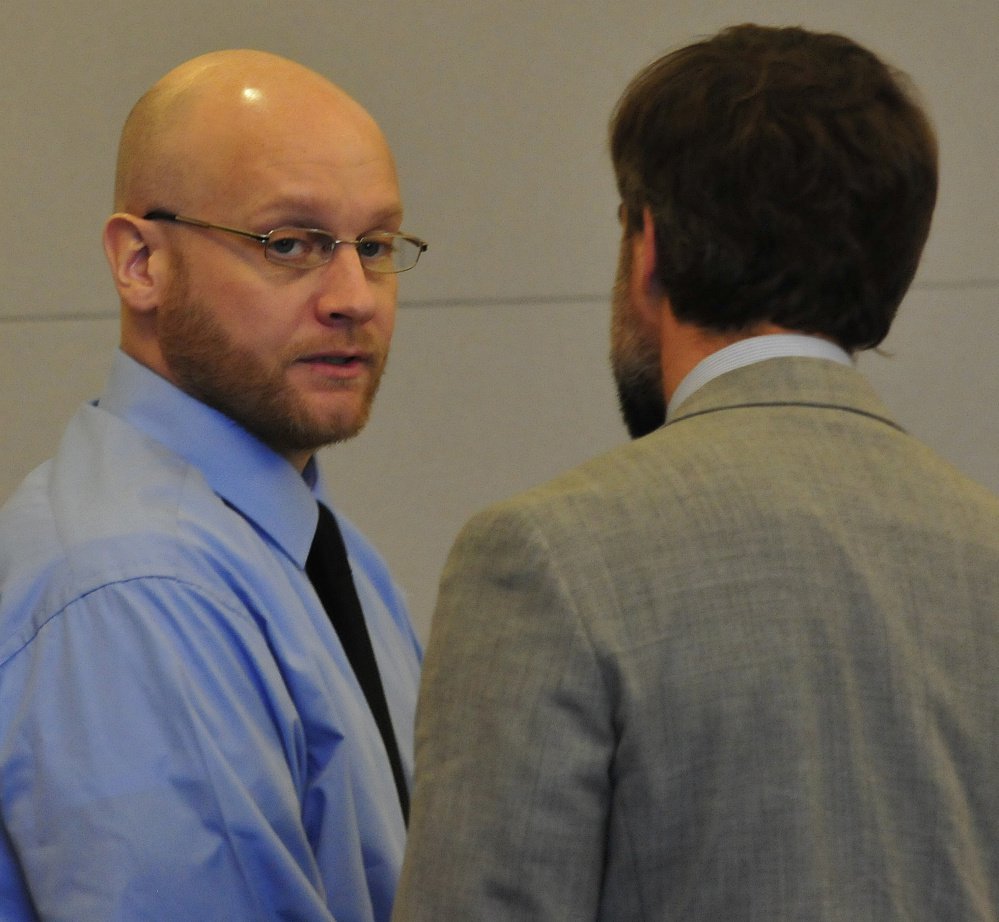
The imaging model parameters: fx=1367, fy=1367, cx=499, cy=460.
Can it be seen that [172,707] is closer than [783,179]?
No

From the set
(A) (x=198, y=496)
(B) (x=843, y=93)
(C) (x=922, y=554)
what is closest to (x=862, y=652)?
(C) (x=922, y=554)

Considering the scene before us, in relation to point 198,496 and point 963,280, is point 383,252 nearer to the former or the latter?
point 198,496

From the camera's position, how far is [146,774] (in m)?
1.00

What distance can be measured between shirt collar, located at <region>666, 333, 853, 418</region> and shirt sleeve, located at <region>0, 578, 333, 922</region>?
43 centimetres

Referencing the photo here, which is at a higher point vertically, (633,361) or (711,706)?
(633,361)

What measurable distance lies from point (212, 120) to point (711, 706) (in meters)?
0.76

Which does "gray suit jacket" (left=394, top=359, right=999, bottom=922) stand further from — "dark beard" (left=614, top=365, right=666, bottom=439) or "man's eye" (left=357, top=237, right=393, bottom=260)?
"man's eye" (left=357, top=237, right=393, bottom=260)

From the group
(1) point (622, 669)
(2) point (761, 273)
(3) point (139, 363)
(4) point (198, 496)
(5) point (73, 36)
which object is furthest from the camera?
(5) point (73, 36)

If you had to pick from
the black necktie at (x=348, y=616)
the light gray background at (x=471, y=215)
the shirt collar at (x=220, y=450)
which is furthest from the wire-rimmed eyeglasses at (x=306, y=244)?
the light gray background at (x=471, y=215)

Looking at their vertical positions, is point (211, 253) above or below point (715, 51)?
below

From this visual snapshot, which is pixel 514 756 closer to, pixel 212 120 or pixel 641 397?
pixel 641 397

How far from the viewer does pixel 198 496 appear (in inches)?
46.6

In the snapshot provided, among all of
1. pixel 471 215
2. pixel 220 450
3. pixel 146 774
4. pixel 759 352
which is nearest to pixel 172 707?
pixel 146 774

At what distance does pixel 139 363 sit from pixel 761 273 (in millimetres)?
Result: 657
